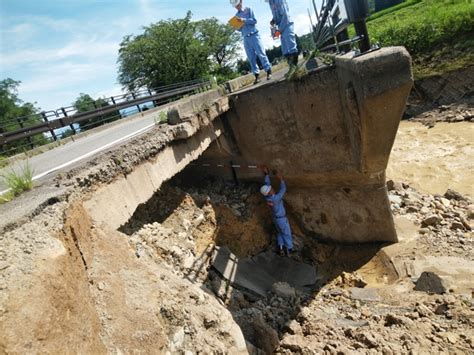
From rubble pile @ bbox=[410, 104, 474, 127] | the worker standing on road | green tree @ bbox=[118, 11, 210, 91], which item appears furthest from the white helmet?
green tree @ bbox=[118, 11, 210, 91]

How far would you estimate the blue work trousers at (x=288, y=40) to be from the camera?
6.77 meters

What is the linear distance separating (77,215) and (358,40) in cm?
399

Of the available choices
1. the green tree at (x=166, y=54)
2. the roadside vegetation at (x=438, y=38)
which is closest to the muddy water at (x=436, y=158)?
the roadside vegetation at (x=438, y=38)

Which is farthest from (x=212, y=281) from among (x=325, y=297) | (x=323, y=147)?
(x=323, y=147)

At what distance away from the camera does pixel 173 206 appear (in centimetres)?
595

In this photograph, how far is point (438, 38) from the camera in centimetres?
1434

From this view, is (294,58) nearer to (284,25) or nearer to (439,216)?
(284,25)

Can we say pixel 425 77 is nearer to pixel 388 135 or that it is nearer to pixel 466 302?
pixel 388 135

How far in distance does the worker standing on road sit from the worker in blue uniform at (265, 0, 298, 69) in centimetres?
257

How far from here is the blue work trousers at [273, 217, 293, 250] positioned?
6605mm

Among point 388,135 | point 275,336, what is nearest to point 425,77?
point 388,135

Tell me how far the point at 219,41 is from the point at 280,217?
103 feet

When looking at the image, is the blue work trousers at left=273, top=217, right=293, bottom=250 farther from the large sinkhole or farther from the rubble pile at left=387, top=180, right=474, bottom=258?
the rubble pile at left=387, top=180, right=474, bottom=258

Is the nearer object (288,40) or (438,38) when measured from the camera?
(288,40)
